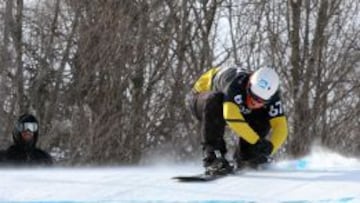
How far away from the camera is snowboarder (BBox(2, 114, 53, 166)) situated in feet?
23.2

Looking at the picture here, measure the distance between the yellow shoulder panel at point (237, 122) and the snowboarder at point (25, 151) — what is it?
2.47 m

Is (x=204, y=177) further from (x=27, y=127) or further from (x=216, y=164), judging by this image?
(x=27, y=127)

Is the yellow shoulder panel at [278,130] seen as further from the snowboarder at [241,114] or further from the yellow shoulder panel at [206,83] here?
the yellow shoulder panel at [206,83]

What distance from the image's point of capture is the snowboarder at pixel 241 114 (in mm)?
5191

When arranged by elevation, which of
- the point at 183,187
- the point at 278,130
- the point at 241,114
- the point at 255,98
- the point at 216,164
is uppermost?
the point at 255,98

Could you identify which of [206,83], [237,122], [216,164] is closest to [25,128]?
[206,83]

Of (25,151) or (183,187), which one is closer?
(183,187)

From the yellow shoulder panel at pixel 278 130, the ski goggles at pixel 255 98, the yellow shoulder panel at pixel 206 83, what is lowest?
the yellow shoulder panel at pixel 278 130

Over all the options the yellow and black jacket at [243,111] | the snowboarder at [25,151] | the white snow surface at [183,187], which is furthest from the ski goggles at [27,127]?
the yellow and black jacket at [243,111]

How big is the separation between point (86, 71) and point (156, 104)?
1.36m

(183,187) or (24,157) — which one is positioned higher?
(24,157)

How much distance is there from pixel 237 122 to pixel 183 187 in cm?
78

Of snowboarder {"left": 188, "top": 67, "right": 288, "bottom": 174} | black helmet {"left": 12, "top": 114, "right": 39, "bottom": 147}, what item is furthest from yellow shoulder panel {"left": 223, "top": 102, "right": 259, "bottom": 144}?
black helmet {"left": 12, "top": 114, "right": 39, "bottom": 147}

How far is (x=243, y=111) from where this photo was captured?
18.1 feet
